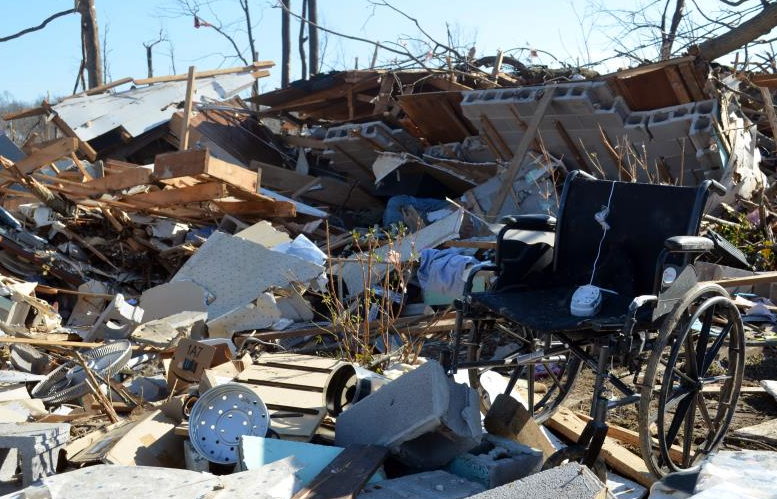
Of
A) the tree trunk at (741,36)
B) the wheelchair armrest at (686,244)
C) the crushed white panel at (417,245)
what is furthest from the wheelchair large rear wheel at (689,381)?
the tree trunk at (741,36)

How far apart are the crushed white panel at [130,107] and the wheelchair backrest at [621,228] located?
9646mm

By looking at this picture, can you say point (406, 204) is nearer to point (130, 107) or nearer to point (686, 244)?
point (130, 107)

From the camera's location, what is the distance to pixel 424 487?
3146mm

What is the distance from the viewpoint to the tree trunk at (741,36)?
340 inches

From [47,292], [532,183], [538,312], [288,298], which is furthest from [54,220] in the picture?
[538,312]

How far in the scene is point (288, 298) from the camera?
7.16 metres

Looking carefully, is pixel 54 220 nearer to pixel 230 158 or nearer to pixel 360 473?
pixel 230 158

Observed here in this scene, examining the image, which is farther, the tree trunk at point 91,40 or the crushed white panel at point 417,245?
the tree trunk at point 91,40

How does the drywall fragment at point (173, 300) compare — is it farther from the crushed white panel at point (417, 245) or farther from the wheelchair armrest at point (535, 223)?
the wheelchair armrest at point (535, 223)

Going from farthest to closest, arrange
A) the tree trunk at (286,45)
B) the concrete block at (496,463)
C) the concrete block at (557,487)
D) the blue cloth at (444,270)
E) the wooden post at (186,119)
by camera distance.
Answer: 1. the tree trunk at (286,45)
2. the wooden post at (186,119)
3. the blue cloth at (444,270)
4. the concrete block at (496,463)
5. the concrete block at (557,487)

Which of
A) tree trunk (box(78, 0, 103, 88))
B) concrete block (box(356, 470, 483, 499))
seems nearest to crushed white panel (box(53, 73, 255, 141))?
tree trunk (box(78, 0, 103, 88))

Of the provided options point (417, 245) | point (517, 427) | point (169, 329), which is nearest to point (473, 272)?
point (517, 427)

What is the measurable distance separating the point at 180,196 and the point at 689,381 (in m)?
5.93

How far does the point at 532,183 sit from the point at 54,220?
507 cm
